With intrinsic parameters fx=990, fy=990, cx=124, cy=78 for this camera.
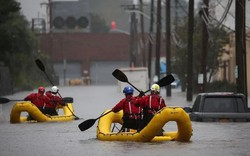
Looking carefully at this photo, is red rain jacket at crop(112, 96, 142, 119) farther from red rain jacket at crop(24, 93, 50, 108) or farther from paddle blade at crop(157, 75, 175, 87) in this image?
red rain jacket at crop(24, 93, 50, 108)

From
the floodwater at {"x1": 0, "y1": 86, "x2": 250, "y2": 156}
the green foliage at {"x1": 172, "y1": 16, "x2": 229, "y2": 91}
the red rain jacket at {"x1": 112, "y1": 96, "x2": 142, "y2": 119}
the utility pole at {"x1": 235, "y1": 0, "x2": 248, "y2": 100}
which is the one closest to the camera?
the floodwater at {"x1": 0, "y1": 86, "x2": 250, "y2": 156}

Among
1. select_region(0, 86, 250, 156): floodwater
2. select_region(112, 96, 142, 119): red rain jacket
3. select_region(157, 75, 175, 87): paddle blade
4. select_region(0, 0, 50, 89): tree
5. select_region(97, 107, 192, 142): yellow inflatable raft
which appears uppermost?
select_region(0, 0, 50, 89): tree

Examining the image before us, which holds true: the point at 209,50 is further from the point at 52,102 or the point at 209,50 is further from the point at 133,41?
the point at 133,41

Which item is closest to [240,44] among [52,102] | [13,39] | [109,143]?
[52,102]

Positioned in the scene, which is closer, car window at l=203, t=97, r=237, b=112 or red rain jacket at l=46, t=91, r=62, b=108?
car window at l=203, t=97, r=237, b=112

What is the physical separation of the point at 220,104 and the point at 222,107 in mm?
129

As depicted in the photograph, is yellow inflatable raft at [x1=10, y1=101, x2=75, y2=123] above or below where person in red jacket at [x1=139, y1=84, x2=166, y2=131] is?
below

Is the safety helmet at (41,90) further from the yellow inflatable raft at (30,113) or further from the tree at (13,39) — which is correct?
the tree at (13,39)

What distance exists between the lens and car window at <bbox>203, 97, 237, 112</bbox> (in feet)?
106

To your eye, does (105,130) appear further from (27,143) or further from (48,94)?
(48,94)

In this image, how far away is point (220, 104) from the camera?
32375mm

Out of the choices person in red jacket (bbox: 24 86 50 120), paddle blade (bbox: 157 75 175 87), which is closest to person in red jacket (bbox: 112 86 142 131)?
paddle blade (bbox: 157 75 175 87)

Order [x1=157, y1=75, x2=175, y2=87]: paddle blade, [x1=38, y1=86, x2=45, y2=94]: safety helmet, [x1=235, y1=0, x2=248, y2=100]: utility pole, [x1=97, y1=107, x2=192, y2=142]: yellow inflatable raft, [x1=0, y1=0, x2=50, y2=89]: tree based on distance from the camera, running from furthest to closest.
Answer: [x1=0, y1=0, x2=50, y2=89]: tree < [x1=235, y1=0, x2=248, y2=100]: utility pole < [x1=38, y1=86, x2=45, y2=94]: safety helmet < [x1=157, y1=75, x2=175, y2=87]: paddle blade < [x1=97, y1=107, x2=192, y2=142]: yellow inflatable raft

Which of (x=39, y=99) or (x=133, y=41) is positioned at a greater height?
(x=133, y=41)
